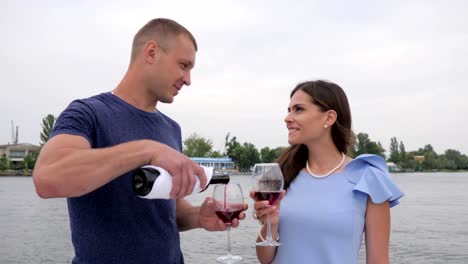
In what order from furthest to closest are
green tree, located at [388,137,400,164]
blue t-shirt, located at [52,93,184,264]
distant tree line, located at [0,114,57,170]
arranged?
1. green tree, located at [388,137,400,164]
2. distant tree line, located at [0,114,57,170]
3. blue t-shirt, located at [52,93,184,264]

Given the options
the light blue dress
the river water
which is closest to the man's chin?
the light blue dress

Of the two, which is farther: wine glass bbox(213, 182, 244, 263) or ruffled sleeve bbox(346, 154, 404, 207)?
ruffled sleeve bbox(346, 154, 404, 207)

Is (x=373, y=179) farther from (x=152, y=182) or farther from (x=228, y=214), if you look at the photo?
(x=152, y=182)

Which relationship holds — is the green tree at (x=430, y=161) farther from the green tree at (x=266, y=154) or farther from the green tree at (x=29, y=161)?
the green tree at (x=29, y=161)

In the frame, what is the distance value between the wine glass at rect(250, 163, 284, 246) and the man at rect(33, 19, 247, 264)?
0.30m

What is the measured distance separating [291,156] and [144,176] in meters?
2.16

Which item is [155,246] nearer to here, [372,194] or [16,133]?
[372,194]

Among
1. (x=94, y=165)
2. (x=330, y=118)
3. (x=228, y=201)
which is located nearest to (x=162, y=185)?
(x=94, y=165)

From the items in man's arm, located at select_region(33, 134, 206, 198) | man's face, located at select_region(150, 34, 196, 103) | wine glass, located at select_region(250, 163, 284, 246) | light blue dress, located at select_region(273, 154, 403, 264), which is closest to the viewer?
man's arm, located at select_region(33, 134, 206, 198)

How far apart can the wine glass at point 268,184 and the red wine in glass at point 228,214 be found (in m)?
0.27

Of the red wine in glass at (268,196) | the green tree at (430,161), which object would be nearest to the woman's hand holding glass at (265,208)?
the red wine in glass at (268,196)

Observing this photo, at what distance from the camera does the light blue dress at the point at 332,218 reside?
3.29 metres

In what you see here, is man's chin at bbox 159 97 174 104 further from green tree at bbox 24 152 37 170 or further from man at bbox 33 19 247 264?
green tree at bbox 24 152 37 170

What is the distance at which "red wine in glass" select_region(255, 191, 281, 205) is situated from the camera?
2.83m
